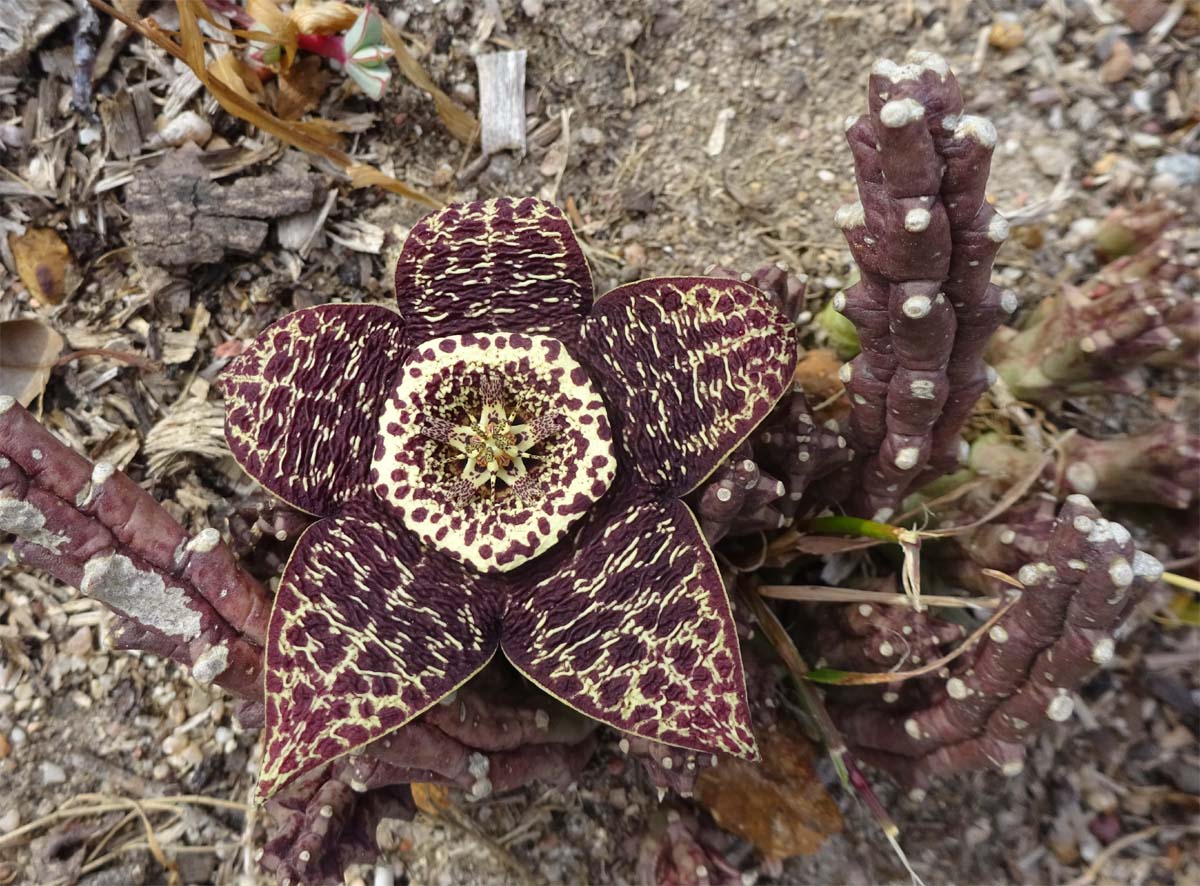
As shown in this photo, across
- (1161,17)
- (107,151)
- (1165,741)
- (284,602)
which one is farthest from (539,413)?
(1161,17)

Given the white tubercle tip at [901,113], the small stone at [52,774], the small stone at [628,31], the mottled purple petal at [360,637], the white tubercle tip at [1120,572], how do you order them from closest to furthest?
1. the white tubercle tip at [901,113]
2. the white tubercle tip at [1120,572]
3. the mottled purple petal at [360,637]
4. the small stone at [52,774]
5. the small stone at [628,31]

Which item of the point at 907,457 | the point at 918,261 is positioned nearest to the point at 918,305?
the point at 918,261

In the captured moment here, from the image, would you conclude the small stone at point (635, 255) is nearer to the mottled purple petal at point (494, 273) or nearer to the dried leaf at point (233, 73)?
the mottled purple petal at point (494, 273)

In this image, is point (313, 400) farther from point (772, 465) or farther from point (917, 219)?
point (917, 219)

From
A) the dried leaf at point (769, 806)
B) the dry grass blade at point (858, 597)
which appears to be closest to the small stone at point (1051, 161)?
the dry grass blade at point (858, 597)

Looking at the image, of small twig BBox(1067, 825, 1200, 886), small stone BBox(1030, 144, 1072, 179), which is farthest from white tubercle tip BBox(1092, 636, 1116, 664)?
small stone BBox(1030, 144, 1072, 179)

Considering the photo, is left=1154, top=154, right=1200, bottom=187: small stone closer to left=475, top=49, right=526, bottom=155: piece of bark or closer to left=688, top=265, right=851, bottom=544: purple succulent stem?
left=688, top=265, right=851, bottom=544: purple succulent stem

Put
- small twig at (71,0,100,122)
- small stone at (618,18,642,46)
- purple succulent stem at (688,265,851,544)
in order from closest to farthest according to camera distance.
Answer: purple succulent stem at (688,265,851,544), small twig at (71,0,100,122), small stone at (618,18,642,46)
